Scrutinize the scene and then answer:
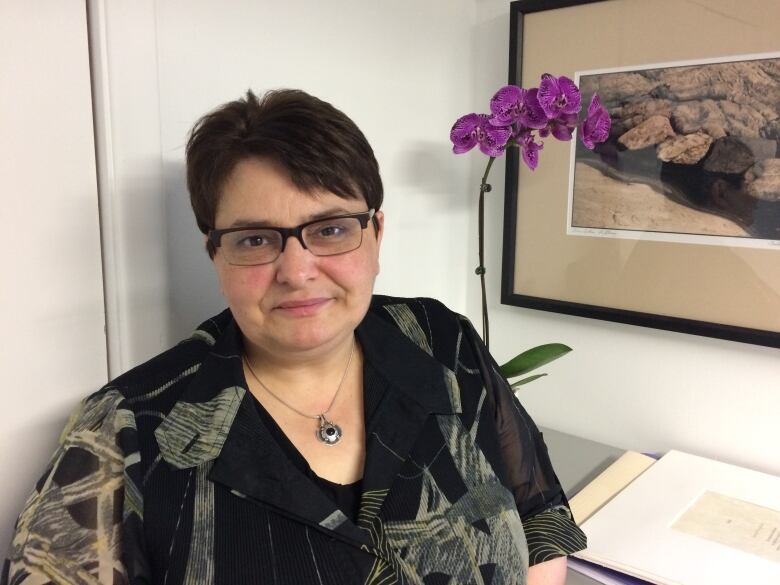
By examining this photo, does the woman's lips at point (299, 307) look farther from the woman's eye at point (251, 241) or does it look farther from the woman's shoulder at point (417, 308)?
the woman's shoulder at point (417, 308)

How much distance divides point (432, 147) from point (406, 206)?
0.54ft

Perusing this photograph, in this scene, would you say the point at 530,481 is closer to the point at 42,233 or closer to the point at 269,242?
the point at 269,242

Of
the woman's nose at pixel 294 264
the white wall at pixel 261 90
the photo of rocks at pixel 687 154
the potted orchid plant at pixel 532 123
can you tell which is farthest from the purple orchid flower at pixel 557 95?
the woman's nose at pixel 294 264

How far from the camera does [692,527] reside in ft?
3.31

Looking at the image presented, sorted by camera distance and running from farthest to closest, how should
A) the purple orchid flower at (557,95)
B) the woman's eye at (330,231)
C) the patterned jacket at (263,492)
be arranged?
the purple orchid flower at (557,95), the woman's eye at (330,231), the patterned jacket at (263,492)

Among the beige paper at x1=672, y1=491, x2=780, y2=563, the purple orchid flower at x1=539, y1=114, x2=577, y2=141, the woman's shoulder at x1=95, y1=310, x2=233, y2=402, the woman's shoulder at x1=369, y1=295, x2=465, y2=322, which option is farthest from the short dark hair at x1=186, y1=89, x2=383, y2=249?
the beige paper at x1=672, y1=491, x2=780, y2=563

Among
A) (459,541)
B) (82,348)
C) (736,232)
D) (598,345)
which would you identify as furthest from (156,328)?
(736,232)

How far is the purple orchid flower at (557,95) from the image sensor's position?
1.13 metres

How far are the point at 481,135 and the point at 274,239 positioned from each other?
1.83 ft

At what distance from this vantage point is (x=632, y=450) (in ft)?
4.49

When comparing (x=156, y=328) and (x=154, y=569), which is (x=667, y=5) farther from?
(x=154, y=569)

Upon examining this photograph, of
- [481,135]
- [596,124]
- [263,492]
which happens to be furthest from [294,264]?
[596,124]

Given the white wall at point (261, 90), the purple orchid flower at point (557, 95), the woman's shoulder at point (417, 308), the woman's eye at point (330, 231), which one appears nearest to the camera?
the woman's eye at point (330, 231)

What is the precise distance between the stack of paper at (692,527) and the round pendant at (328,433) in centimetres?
43
